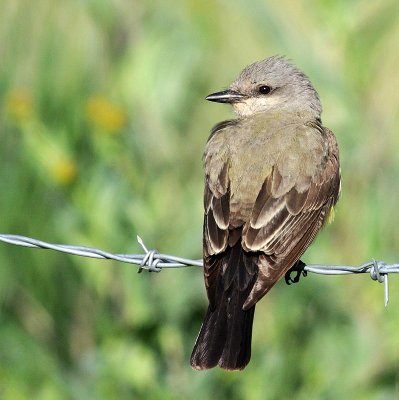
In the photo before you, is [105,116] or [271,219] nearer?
[271,219]

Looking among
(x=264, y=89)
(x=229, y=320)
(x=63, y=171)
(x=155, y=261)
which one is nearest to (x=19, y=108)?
(x=63, y=171)

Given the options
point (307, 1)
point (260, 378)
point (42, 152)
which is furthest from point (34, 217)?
point (307, 1)

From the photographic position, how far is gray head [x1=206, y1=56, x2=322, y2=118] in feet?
25.0

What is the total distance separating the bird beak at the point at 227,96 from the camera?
7484 millimetres

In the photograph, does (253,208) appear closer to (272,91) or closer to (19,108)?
(272,91)

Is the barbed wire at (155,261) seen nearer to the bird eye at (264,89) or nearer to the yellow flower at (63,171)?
the yellow flower at (63,171)

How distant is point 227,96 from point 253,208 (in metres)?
1.40

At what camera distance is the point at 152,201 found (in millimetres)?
7559

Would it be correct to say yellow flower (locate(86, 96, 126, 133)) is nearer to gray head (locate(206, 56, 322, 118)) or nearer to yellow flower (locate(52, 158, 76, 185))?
yellow flower (locate(52, 158, 76, 185))

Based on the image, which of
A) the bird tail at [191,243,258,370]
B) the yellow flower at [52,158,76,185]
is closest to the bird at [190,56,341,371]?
the bird tail at [191,243,258,370]

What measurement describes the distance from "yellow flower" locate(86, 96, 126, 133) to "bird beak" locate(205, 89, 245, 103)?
23.9 inches

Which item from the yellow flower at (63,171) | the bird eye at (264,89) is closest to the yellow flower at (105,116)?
the yellow flower at (63,171)

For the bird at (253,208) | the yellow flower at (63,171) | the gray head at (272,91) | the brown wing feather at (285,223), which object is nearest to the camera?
the bird at (253,208)

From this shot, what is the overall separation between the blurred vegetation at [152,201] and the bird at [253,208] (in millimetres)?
625
